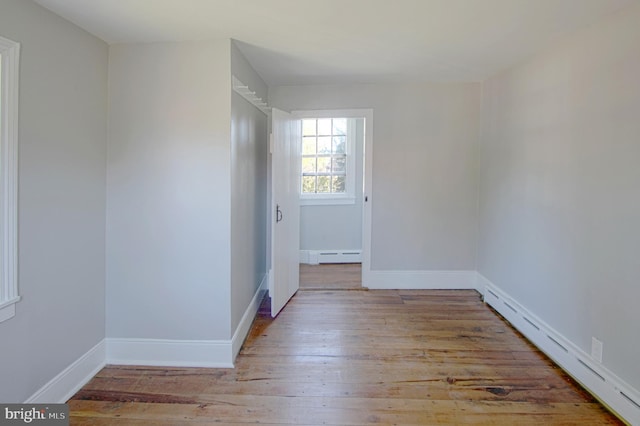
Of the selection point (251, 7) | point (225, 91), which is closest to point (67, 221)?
point (225, 91)

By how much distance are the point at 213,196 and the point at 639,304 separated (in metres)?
2.61

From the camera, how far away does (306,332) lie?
3.19 meters

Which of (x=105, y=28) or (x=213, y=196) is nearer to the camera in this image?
(x=105, y=28)

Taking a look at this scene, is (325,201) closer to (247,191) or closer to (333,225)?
(333,225)

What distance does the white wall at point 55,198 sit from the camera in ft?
6.25

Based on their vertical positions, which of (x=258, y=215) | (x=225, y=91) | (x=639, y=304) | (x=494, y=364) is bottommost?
(x=494, y=364)

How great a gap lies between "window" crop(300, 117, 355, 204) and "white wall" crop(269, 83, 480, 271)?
137cm

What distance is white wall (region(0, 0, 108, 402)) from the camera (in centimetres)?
191

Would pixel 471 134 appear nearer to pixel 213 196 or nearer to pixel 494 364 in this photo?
pixel 494 364

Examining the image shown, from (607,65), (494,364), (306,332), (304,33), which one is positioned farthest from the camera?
(306,332)

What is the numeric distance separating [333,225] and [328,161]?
0.98 m

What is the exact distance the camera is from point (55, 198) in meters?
2.13

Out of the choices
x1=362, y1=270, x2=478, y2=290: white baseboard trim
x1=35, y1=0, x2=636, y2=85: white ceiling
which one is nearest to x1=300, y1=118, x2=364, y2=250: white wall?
x1=362, y1=270, x2=478, y2=290: white baseboard trim

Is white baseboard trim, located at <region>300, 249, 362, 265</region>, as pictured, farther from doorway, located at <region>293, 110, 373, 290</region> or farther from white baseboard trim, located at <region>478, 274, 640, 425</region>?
white baseboard trim, located at <region>478, 274, 640, 425</region>
